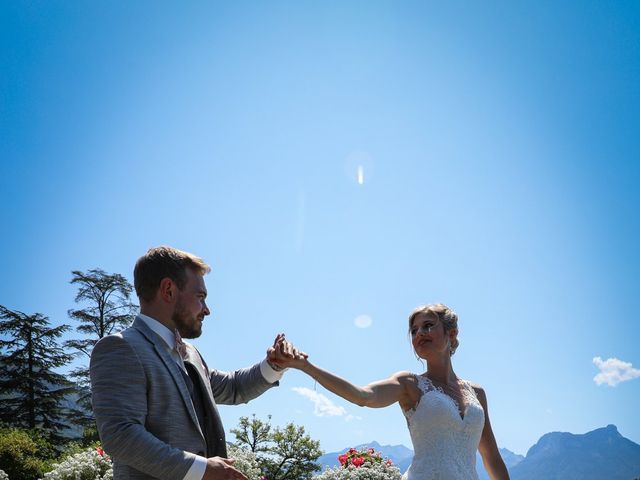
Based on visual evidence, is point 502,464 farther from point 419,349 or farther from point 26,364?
point 26,364

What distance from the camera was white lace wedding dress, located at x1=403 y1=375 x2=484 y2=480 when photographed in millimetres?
4332

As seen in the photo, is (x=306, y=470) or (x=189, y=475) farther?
(x=306, y=470)

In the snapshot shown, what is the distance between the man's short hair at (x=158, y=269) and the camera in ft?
10.7

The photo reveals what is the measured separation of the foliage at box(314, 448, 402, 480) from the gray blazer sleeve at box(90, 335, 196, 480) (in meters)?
10.1

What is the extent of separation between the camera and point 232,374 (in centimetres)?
401

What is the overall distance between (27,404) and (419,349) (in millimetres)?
35427

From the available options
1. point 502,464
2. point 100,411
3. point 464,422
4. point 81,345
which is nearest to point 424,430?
point 464,422

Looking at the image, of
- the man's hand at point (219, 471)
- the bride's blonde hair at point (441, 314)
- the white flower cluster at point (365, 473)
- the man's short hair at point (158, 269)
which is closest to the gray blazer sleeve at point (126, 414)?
the man's hand at point (219, 471)

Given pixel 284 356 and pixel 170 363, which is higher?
pixel 284 356

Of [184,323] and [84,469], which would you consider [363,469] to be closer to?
[84,469]

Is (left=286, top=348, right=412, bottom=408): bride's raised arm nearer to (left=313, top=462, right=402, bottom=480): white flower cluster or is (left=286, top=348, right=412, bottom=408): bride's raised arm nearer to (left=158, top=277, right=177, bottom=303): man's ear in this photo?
(left=158, top=277, right=177, bottom=303): man's ear

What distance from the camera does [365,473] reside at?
471 inches

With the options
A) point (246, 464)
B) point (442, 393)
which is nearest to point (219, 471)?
point (442, 393)

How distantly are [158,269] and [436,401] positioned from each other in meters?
2.65
